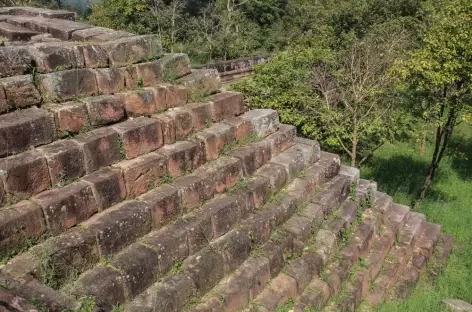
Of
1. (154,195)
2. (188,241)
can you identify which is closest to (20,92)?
(154,195)

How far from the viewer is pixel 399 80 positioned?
30.3 feet

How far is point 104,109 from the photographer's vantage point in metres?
3.68

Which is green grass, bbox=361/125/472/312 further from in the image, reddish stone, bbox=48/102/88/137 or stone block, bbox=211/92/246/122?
reddish stone, bbox=48/102/88/137

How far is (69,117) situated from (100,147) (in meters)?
0.34

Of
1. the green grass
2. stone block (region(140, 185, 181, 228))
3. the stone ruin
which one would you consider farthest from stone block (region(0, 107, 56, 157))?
the green grass

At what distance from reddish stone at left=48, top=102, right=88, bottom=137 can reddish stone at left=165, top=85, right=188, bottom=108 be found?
0.92 m

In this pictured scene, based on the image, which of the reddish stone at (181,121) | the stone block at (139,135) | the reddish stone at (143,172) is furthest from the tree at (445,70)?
the reddish stone at (143,172)

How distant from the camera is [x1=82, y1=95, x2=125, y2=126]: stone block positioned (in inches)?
142

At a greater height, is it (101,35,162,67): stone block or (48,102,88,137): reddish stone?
(101,35,162,67): stone block

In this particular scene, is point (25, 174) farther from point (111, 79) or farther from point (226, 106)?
point (226, 106)

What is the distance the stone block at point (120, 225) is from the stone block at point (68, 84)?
1.02 meters

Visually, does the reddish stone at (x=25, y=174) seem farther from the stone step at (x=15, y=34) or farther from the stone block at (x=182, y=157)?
the stone step at (x=15, y=34)

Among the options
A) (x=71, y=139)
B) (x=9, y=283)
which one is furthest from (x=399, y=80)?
(x=9, y=283)

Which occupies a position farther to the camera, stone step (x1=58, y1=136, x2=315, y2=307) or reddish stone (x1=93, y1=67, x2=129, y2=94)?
reddish stone (x1=93, y1=67, x2=129, y2=94)
